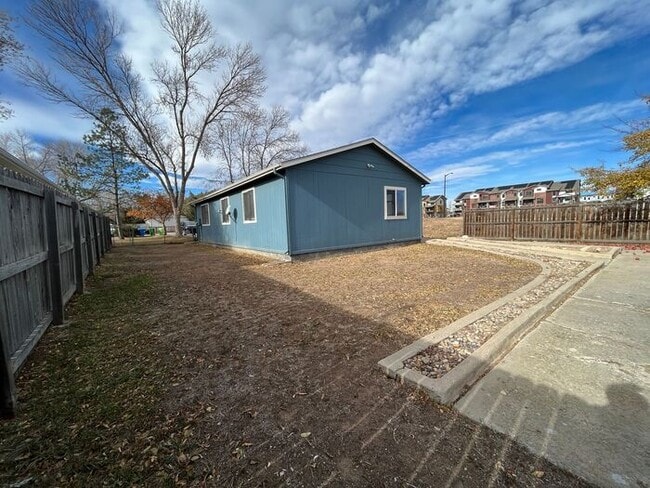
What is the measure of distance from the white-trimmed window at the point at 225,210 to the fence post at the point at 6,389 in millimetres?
11260

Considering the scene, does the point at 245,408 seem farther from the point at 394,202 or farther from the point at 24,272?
the point at 394,202

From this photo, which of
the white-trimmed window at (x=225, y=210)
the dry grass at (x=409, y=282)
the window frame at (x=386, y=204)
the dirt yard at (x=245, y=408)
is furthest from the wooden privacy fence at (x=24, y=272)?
the window frame at (x=386, y=204)

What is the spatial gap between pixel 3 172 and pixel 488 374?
4658mm

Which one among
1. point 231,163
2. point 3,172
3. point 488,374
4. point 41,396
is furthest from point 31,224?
point 231,163

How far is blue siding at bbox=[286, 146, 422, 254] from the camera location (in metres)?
8.53

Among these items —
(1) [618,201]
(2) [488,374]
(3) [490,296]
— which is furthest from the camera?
(1) [618,201]

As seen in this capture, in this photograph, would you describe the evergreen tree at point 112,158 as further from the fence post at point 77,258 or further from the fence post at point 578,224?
the fence post at point 578,224

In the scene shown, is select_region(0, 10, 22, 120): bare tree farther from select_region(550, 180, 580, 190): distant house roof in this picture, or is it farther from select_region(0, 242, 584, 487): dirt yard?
select_region(550, 180, 580, 190): distant house roof

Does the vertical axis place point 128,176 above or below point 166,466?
above

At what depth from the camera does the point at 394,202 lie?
11289 millimetres

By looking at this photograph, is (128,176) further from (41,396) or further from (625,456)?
(625,456)

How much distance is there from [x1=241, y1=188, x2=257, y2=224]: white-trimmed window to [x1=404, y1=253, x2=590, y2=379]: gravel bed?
851 cm

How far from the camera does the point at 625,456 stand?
1523 millimetres

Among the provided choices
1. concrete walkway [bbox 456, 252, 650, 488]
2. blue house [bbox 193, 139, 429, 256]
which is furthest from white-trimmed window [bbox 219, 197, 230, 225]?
concrete walkway [bbox 456, 252, 650, 488]
